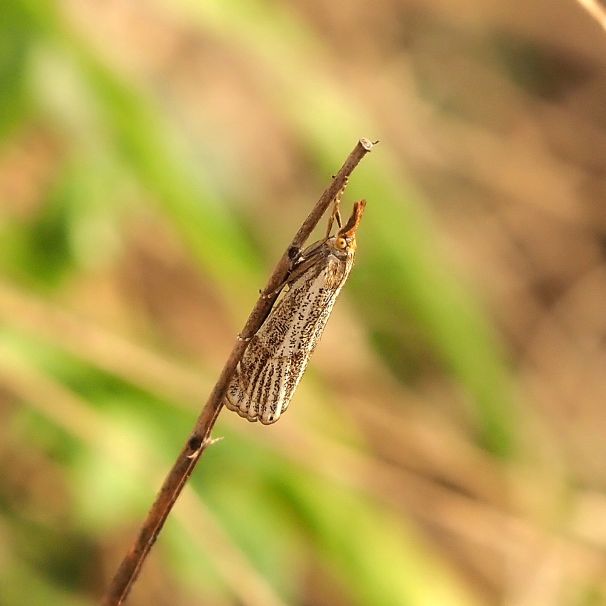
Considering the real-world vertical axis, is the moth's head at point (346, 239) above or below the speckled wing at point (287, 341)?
above

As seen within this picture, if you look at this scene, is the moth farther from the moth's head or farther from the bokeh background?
the bokeh background

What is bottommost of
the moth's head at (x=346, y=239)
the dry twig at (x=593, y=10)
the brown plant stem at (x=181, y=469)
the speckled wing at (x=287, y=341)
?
the brown plant stem at (x=181, y=469)

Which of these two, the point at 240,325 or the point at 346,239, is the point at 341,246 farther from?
the point at 240,325

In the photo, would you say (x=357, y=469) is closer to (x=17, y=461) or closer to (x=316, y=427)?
(x=316, y=427)

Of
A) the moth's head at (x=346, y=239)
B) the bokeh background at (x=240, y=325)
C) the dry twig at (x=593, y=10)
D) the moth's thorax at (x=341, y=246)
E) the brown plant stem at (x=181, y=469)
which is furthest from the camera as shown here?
the bokeh background at (x=240, y=325)

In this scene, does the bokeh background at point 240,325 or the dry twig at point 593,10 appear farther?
the bokeh background at point 240,325

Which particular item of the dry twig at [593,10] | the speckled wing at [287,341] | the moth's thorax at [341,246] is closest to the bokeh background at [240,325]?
the speckled wing at [287,341]

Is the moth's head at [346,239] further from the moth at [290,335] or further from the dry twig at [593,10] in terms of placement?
the dry twig at [593,10]
